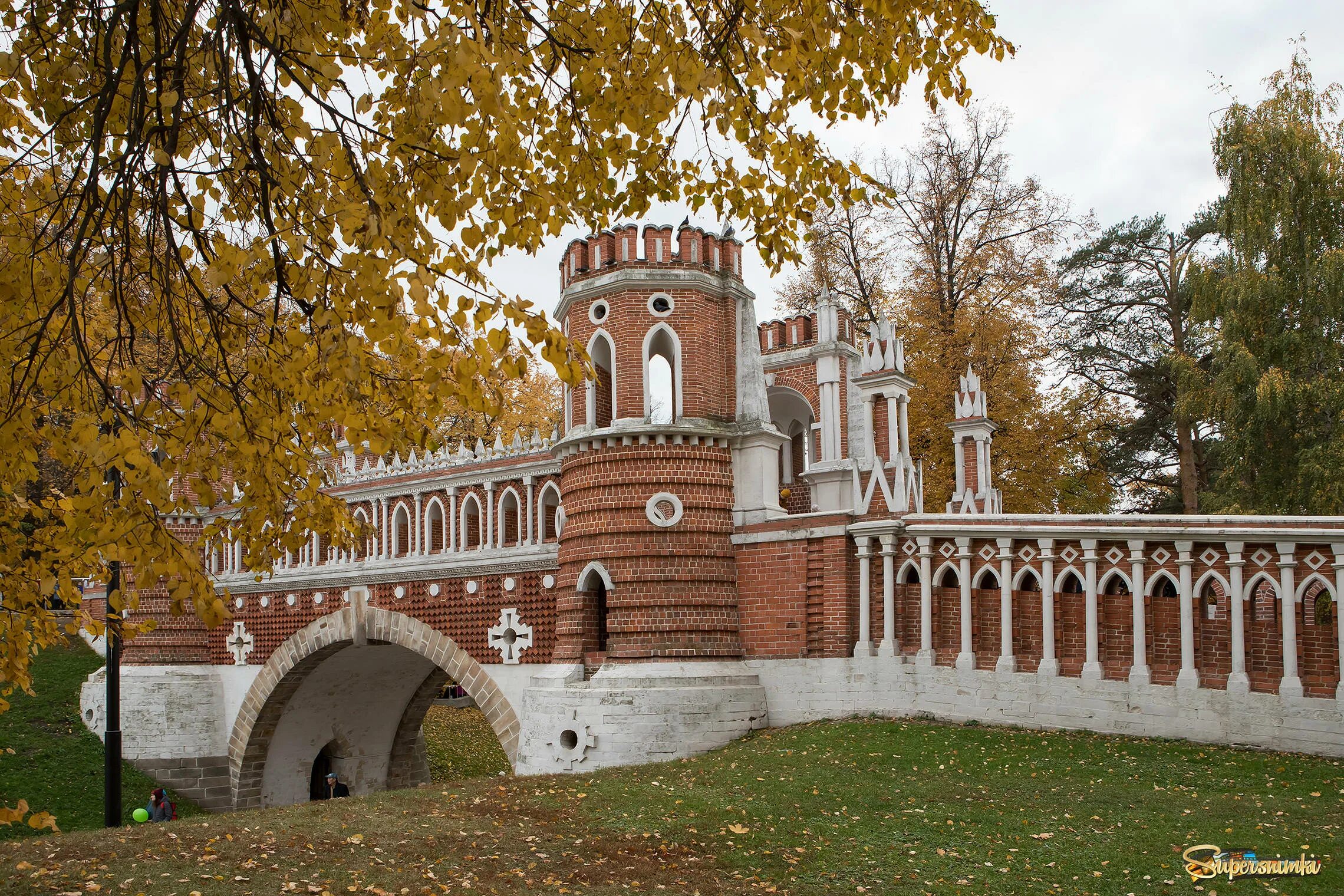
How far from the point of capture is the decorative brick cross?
22.0 m

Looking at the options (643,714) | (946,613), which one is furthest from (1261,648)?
(643,714)

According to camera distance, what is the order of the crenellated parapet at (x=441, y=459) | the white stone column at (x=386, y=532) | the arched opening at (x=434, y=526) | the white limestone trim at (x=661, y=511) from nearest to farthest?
the white limestone trim at (x=661, y=511) → the crenellated parapet at (x=441, y=459) → the arched opening at (x=434, y=526) → the white stone column at (x=386, y=532)

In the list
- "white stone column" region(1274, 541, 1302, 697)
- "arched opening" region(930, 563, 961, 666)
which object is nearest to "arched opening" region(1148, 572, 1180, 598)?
"white stone column" region(1274, 541, 1302, 697)

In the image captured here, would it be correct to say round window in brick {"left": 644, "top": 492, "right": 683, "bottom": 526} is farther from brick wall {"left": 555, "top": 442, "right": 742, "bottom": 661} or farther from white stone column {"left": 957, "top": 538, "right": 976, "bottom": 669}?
white stone column {"left": 957, "top": 538, "right": 976, "bottom": 669}

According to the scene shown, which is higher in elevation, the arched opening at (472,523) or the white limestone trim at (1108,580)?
the arched opening at (472,523)

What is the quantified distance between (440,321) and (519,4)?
7.14ft

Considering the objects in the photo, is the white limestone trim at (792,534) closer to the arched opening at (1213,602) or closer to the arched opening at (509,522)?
the arched opening at (1213,602)

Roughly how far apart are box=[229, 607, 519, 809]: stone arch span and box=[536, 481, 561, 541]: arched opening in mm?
2594

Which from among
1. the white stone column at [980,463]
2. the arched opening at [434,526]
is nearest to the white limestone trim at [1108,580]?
the white stone column at [980,463]

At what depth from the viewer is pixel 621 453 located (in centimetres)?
1441

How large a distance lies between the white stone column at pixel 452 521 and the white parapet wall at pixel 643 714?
14.9 ft

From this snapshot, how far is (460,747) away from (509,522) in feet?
Answer: 37.9

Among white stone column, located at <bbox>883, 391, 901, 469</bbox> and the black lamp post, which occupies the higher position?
white stone column, located at <bbox>883, 391, 901, 469</bbox>

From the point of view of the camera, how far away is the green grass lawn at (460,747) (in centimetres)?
2580
